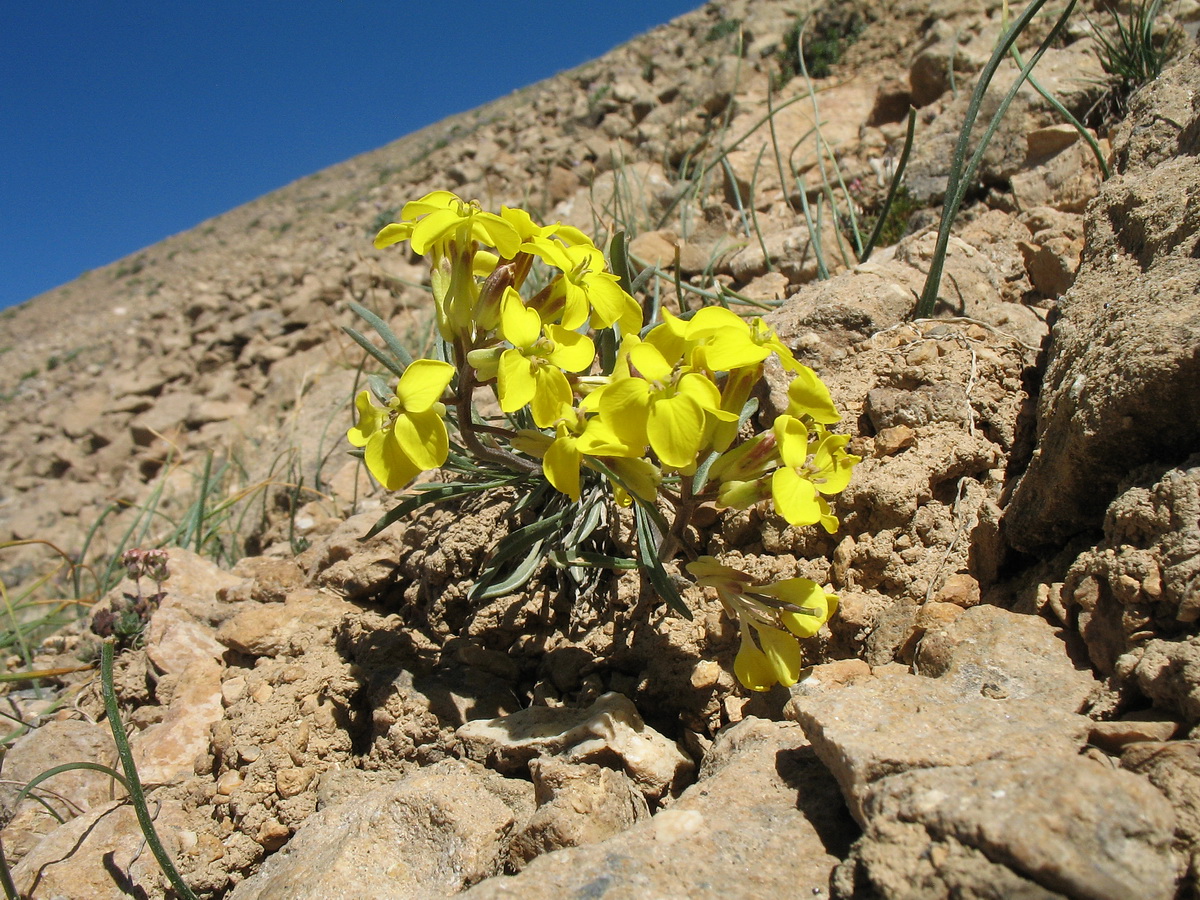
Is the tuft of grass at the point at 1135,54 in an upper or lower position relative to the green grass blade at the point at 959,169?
upper

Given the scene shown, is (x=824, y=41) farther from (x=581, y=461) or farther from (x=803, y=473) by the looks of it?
(x=581, y=461)

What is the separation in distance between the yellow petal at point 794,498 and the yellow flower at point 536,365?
499mm

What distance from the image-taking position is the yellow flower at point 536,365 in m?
1.66

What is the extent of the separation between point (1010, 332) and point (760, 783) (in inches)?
71.5

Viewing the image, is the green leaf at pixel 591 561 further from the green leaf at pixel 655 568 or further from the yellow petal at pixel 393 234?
the yellow petal at pixel 393 234

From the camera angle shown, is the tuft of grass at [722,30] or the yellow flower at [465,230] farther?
the tuft of grass at [722,30]

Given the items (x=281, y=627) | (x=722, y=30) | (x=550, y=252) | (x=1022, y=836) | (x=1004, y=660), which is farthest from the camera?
(x=722, y=30)

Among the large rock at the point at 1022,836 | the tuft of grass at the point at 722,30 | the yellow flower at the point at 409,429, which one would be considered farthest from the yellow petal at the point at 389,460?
the tuft of grass at the point at 722,30

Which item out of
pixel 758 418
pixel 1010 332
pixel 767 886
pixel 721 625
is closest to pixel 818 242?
pixel 1010 332

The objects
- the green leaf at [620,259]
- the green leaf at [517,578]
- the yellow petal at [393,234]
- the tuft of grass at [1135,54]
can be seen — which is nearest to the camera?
the yellow petal at [393,234]

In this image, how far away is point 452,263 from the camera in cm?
188

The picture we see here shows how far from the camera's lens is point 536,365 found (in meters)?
1.71

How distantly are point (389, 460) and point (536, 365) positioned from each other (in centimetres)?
42

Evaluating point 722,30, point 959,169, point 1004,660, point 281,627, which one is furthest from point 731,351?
point 722,30
